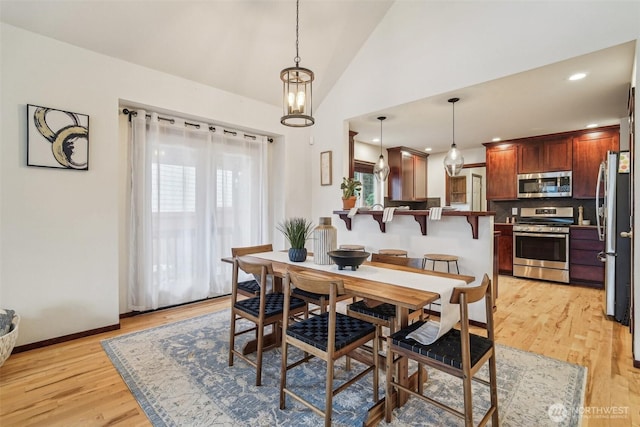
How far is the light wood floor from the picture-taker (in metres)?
1.85

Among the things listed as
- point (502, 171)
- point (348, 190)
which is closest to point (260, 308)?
point (348, 190)

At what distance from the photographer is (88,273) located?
9.80 ft

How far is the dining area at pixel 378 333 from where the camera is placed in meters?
1.56

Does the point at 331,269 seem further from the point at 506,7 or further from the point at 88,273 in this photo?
the point at 506,7

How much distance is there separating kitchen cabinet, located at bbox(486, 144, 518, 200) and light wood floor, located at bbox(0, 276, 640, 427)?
242 centimetres

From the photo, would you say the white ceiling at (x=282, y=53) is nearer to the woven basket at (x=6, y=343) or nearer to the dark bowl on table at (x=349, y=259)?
the dark bowl on table at (x=349, y=259)

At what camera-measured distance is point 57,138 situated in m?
2.78

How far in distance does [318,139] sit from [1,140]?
344 cm

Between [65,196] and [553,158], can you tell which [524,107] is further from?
[65,196]

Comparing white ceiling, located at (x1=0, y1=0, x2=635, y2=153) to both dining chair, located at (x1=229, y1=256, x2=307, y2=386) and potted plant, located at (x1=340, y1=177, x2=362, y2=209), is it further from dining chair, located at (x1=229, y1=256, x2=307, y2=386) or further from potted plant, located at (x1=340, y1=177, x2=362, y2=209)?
dining chair, located at (x1=229, y1=256, x2=307, y2=386)

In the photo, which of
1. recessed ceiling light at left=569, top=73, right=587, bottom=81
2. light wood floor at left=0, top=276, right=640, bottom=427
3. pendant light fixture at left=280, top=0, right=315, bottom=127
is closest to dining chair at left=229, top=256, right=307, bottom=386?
light wood floor at left=0, top=276, right=640, bottom=427

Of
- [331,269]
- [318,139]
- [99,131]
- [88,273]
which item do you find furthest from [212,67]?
[331,269]

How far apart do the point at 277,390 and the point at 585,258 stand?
517cm

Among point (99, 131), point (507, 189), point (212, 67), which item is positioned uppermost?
point (212, 67)
